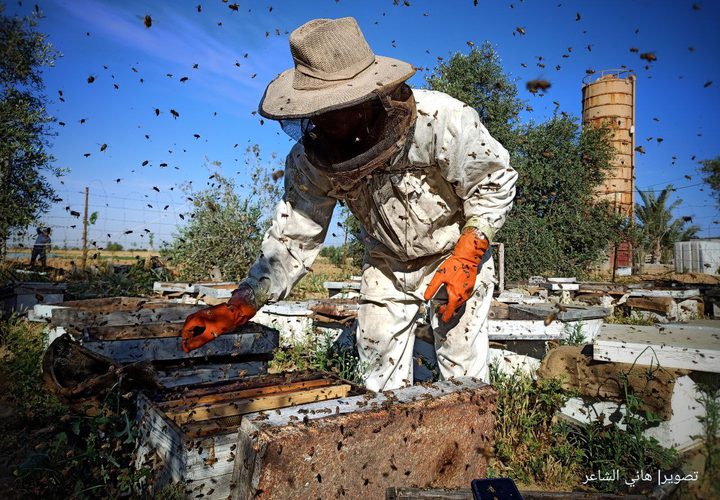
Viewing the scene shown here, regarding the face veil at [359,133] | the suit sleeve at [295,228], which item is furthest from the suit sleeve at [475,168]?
the suit sleeve at [295,228]

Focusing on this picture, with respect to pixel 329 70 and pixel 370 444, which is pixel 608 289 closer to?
pixel 329 70

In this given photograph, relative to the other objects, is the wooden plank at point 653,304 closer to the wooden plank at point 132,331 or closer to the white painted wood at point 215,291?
the white painted wood at point 215,291

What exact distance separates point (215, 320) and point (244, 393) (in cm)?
43

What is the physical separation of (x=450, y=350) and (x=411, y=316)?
34 centimetres

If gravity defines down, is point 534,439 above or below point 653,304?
below

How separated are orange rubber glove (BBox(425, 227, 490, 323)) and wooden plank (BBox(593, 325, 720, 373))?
45.6 inches

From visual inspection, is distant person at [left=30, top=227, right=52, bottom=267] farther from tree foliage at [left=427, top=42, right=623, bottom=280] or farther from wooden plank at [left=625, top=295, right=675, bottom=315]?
wooden plank at [left=625, top=295, right=675, bottom=315]

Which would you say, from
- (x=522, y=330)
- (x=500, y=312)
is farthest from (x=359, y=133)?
(x=500, y=312)

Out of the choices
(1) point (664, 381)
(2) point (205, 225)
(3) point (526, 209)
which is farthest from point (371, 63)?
(3) point (526, 209)

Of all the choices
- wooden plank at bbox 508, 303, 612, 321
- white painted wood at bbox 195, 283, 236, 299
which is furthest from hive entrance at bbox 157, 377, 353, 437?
white painted wood at bbox 195, 283, 236, 299

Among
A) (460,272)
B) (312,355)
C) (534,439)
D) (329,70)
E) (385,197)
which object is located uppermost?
(329,70)

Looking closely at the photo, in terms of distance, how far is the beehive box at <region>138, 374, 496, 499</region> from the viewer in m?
1.65

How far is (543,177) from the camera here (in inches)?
717

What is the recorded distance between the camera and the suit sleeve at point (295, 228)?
9.87 feet
